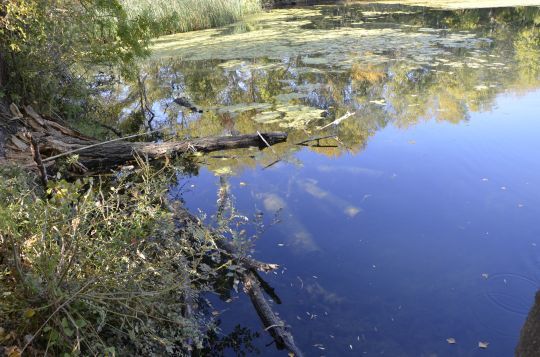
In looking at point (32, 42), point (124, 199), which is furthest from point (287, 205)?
point (32, 42)

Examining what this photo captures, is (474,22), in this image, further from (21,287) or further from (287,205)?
(21,287)

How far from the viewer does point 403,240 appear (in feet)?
11.1

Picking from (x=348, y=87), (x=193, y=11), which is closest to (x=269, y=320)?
(x=348, y=87)

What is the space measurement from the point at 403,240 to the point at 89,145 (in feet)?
8.19

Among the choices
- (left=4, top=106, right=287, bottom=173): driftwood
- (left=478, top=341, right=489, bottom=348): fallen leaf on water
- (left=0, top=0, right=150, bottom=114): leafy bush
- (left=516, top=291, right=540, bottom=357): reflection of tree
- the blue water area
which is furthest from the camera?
(left=0, top=0, right=150, bottom=114): leafy bush

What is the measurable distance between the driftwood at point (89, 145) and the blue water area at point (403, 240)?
465 mm

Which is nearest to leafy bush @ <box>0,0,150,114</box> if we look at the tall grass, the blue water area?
the blue water area

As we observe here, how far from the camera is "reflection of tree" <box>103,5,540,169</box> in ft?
18.6

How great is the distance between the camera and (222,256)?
3152mm

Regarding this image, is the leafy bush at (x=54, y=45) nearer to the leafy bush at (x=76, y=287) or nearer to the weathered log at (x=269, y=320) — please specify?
the leafy bush at (x=76, y=287)

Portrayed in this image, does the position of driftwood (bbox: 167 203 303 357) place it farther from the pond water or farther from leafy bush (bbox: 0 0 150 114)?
leafy bush (bbox: 0 0 150 114)

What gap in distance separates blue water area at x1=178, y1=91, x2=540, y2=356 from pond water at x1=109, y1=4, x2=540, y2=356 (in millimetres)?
12

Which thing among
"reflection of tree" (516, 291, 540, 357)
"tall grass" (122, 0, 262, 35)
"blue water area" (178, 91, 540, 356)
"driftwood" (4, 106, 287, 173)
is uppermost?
"tall grass" (122, 0, 262, 35)

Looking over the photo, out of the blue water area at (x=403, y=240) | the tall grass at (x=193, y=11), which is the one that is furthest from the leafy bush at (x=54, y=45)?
the tall grass at (x=193, y=11)
